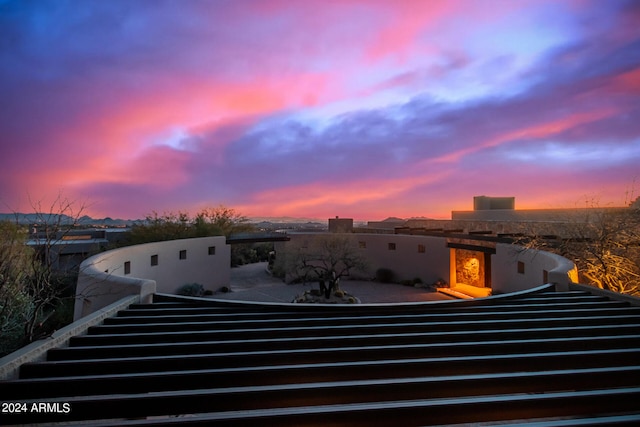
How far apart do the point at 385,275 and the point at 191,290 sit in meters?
10.3

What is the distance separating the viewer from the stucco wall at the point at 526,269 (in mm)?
5922

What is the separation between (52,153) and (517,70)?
16.7 meters

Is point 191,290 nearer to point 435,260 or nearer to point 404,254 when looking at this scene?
point 404,254

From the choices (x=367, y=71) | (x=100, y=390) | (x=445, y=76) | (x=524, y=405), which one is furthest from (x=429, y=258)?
(x=100, y=390)

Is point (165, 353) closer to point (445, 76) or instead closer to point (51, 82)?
point (51, 82)

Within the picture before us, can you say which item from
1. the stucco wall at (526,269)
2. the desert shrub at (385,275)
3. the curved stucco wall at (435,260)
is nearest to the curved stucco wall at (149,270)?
the curved stucco wall at (435,260)

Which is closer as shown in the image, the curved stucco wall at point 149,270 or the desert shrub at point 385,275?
the curved stucco wall at point 149,270

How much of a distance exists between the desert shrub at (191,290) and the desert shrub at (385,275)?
9.63 m

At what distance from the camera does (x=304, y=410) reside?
7.47ft

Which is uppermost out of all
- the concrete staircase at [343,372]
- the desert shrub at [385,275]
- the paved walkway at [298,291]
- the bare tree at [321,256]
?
the concrete staircase at [343,372]

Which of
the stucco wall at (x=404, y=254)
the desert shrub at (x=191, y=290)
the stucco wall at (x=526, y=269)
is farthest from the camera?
the stucco wall at (x=404, y=254)

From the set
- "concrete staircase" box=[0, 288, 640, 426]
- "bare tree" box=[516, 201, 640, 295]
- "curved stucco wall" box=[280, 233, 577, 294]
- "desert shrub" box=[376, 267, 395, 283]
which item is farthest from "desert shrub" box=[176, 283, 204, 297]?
"bare tree" box=[516, 201, 640, 295]

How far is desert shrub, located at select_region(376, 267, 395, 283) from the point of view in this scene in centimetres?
1661

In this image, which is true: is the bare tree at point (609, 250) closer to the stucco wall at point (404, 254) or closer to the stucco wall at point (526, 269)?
the stucco wall at point (526, 269)
